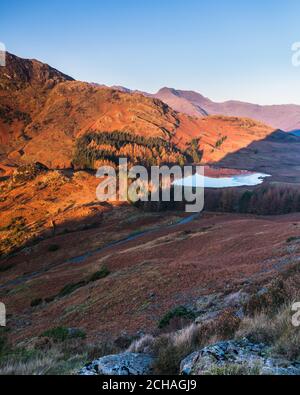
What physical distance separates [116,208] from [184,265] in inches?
3219

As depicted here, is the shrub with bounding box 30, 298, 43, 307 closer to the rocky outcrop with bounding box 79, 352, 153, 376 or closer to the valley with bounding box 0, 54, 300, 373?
the valley with bounding box 0, 54, 300, 373

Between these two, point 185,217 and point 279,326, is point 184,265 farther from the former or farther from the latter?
point 185,217

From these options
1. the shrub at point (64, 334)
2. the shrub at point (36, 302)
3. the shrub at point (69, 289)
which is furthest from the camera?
the shrub at point (36, 302)

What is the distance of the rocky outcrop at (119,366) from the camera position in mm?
6604

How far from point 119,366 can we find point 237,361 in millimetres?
2364

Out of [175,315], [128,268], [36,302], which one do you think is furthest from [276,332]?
[36,302]

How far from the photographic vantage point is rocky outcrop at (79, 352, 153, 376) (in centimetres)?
660

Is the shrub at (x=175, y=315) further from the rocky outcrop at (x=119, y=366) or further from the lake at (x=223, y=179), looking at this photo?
the lake at (x=223, y=179)

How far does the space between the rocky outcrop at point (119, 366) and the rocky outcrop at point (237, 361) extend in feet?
3.53

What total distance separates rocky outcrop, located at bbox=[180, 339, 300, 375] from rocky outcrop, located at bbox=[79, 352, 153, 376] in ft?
3.53

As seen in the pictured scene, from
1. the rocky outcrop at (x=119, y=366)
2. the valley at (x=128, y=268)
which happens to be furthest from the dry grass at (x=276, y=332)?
the rocky outcrop at (x=119, y=366)

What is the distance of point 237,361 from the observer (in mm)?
5965

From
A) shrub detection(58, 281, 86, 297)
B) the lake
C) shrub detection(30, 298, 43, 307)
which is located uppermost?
the lake

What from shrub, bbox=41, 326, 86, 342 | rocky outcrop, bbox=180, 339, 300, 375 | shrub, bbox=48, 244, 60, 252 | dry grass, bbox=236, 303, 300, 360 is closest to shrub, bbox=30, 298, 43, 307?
shrub, bbox=41, 326, 86, 342
